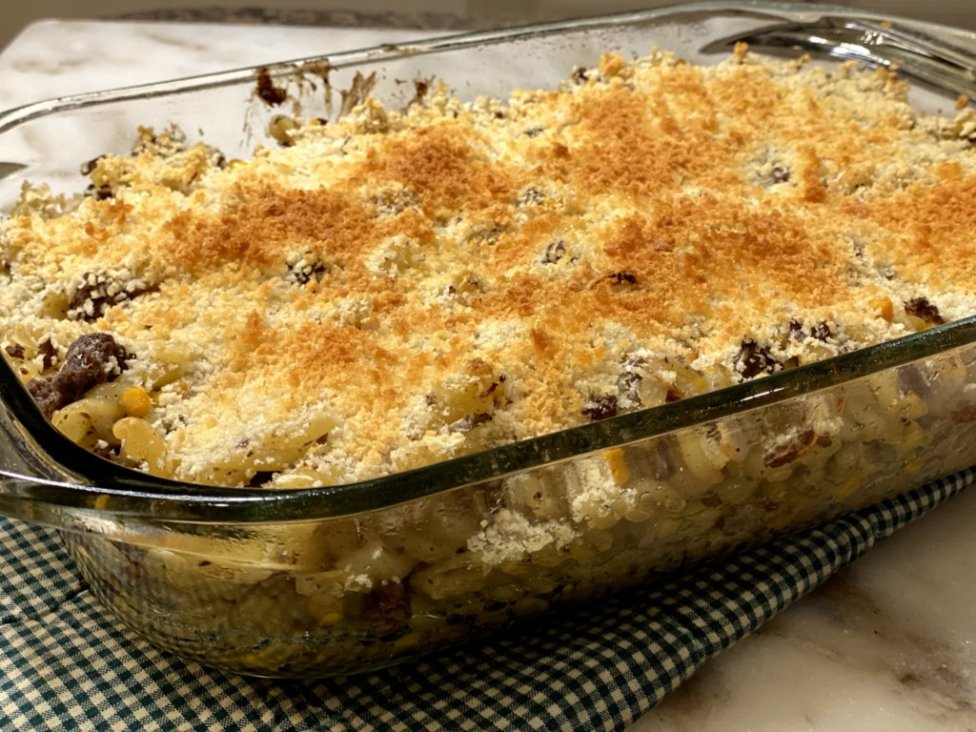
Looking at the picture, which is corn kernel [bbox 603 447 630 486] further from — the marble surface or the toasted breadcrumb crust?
the marble surface

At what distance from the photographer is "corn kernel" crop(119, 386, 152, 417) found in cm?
125

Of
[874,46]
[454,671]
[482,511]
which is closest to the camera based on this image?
[482,511]

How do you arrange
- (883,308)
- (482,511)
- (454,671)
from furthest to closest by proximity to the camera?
(883,308)
(454,671)
(482,511)

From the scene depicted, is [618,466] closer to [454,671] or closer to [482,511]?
[482,511]

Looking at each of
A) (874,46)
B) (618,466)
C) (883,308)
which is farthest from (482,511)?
(874,46)

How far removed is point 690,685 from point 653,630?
78 millimetres

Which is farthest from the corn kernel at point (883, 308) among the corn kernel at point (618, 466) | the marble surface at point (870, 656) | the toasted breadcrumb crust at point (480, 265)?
the corn kernel at point (618, 466)

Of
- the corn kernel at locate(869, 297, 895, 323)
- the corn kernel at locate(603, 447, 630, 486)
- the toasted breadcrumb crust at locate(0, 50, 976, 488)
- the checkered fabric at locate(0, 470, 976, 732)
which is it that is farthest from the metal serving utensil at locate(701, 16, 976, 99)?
the corn kernel at locate(603, 447, 630, 486)

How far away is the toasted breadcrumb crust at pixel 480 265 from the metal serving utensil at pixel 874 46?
0.56ft

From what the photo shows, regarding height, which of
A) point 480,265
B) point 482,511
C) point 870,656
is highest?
point 480,265

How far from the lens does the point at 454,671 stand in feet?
3.98

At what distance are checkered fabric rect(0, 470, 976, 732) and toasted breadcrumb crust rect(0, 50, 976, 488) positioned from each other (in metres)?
0.23

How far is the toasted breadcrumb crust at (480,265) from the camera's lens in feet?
4.08

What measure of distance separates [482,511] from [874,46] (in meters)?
1.54
